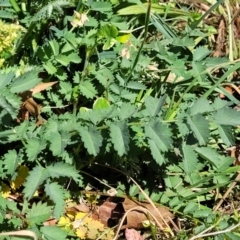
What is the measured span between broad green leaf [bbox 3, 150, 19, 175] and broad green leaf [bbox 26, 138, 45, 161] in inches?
3.1

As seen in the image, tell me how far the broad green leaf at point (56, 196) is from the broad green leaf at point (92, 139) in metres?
0.20

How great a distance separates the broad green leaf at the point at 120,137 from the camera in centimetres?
162

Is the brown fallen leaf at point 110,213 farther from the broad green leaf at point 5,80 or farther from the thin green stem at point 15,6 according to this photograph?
the thin green stem at point 15,6

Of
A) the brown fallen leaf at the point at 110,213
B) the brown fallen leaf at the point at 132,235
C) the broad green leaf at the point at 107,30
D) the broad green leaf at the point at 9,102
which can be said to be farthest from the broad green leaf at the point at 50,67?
the brown fallen leaf at the point at 132,235

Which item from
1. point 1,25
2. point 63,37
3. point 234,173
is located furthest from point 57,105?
point 234,173

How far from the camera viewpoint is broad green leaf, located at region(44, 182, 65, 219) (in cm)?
173

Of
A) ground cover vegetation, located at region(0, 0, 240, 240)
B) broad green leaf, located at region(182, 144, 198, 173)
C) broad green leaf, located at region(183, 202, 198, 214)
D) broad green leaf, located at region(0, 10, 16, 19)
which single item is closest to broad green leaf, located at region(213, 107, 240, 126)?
ground cover vegetation, located at region(0, 0, 240, 240)

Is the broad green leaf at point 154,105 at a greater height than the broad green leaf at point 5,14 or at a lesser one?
lesser

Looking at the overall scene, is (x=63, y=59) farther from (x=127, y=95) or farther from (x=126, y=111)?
(x=126, y=111)

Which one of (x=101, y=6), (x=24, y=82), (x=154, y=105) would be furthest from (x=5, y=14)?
(x=154, y=105)

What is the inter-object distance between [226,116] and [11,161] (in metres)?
0.74

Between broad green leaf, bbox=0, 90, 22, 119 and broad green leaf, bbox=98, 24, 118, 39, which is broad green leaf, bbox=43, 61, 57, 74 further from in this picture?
broad green leaf, bbox=0, 90, 22, 119

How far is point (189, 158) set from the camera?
175cm

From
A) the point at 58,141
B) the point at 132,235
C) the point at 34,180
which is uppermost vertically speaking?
the point at 58,141
